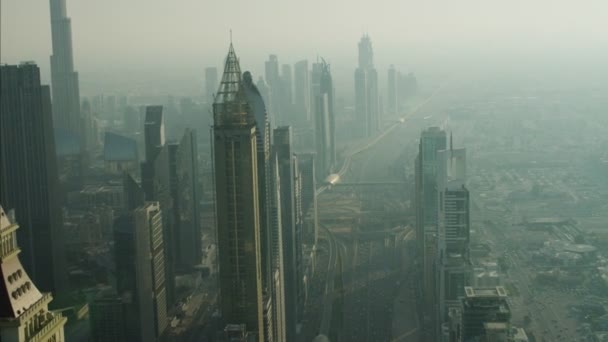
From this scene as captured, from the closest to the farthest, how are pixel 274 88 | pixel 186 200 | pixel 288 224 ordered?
pixel 288 224
pixel 186 200
pixel 274 88

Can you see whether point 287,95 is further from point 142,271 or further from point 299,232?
point 142,271

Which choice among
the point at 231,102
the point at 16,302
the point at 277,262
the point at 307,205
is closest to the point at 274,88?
the point at 307,205

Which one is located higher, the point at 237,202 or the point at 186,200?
the point at 237,202

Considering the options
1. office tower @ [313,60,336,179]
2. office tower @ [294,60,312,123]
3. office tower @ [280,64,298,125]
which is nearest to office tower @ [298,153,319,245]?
office tower @ [313,60,336,179]

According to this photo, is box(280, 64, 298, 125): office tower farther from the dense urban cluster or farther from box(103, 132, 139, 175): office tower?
box(103, 132, 139, 175): office tower

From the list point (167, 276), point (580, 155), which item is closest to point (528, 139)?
point (580, 155)

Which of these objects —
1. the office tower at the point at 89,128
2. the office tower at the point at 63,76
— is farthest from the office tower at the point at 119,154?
the office tower at the point at 63,76
